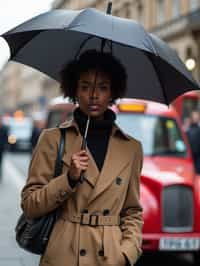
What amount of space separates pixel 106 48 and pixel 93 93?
84 cm

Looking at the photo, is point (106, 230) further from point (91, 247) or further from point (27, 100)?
point (27, 100)

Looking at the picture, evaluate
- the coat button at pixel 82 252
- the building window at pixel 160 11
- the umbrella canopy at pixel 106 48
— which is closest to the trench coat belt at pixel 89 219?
the coat button at pixel 82 252

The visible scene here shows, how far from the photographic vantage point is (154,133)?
29.4ft

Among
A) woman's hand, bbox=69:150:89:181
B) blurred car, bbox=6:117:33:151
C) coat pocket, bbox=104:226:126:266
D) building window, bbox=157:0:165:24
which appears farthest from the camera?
building window, bbox=157:0:165:24

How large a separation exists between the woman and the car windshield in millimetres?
5435

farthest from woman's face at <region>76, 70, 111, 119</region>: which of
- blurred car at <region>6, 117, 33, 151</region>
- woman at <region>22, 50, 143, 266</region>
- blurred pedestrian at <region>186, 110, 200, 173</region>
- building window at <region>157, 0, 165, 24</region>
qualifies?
building window at <region>157, 0, 165, 24</region>

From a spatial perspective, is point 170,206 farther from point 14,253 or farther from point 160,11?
point 160,11

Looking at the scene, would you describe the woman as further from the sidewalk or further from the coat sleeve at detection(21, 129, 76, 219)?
the sidewalk

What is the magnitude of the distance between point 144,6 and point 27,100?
73348mm

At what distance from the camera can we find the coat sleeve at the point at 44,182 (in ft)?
10.0

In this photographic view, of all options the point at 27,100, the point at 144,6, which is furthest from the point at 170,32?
the point at 27,100

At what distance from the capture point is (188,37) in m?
37.8

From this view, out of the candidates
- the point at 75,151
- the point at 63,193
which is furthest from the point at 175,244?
the point at 63,193

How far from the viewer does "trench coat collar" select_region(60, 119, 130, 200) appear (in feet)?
10.3
